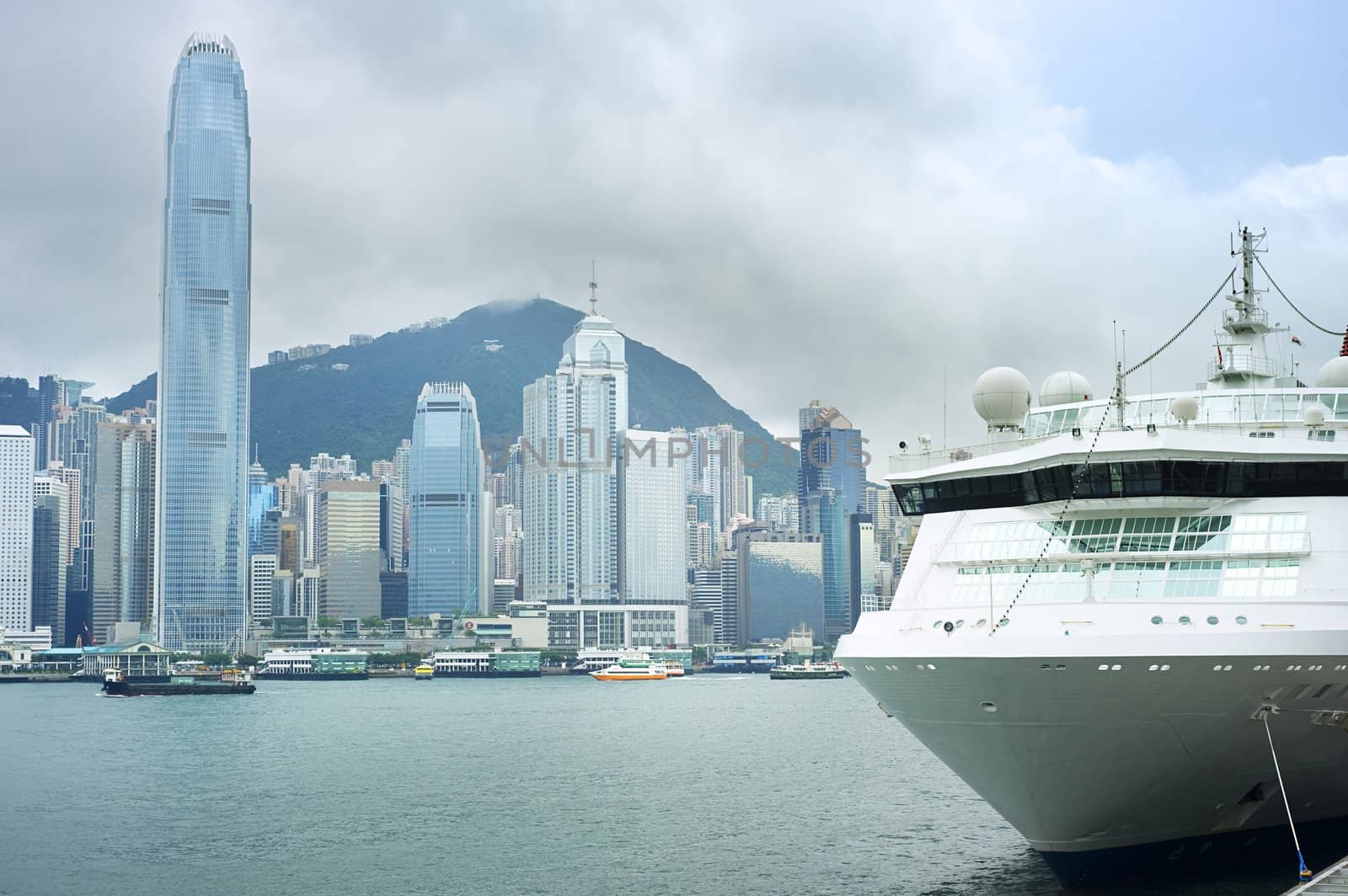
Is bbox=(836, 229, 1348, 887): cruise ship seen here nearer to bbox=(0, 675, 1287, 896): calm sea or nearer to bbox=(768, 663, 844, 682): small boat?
bbox=(0, 675, 1287, 896): calm sea

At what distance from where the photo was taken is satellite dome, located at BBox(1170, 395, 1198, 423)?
27469 mm

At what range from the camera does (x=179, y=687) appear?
5709 inches

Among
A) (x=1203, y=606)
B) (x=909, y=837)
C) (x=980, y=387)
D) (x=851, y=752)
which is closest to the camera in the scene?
(x=1203, y=606)

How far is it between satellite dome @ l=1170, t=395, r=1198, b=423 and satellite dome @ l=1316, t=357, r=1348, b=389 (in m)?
4.94

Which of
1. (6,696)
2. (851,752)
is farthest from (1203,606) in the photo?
(6,696)

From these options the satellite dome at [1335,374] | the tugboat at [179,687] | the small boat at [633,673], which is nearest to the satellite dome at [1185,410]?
the satellite dome at [1335,374]

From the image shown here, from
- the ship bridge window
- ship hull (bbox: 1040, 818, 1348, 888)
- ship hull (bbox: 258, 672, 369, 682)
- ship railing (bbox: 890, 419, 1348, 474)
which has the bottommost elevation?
ship hull (bbox: 258, 672, 369, 682)

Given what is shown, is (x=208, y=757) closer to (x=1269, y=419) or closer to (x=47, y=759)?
(x=47, y=759)

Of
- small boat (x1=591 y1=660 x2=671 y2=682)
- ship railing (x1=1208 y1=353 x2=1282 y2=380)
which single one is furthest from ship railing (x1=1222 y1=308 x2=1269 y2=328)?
small boat (x1=591 y1=660 x2=671 y2=682)

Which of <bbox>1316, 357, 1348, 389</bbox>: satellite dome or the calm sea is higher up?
<bbox>1316, 357, 1348, 389</bbox>: satellite dome

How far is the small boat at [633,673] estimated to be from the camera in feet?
596

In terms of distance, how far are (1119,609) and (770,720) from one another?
64652mm

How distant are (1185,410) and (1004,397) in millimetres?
4165

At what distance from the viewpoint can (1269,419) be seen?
2819 centimetres
